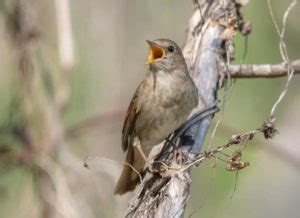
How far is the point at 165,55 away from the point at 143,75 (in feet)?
6.31

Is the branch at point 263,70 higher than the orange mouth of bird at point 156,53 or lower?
higher

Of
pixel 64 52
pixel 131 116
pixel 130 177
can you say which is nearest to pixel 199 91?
pixel 131 116

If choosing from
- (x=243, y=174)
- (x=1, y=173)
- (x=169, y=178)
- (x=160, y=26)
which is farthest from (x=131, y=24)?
(x=169, y=178)

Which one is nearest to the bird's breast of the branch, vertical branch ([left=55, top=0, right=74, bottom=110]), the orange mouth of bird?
the orange mouth of bird

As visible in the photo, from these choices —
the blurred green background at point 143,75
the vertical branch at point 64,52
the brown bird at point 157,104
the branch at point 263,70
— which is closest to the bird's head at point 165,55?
the brown bird at point 157,104

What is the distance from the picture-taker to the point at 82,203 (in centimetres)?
504

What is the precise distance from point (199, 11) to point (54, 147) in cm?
130

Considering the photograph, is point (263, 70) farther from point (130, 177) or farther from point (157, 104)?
point (130, 177)

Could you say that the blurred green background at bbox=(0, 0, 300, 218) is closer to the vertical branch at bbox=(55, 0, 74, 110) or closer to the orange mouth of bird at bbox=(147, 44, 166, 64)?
the vertical branch at bbox=(55, 0, 74, 110)

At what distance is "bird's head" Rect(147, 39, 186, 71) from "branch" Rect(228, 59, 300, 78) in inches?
15.8

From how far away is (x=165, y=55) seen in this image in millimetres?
4992

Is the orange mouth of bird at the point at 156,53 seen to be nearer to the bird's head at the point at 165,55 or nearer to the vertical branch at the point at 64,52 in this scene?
the bird's head at the point at 165,55

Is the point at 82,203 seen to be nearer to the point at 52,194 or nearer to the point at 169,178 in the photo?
the point at 52,194

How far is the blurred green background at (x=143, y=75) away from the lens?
6.37m
